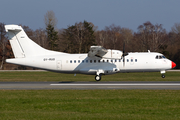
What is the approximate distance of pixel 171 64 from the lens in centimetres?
2814

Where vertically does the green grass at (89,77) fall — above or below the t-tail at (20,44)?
below

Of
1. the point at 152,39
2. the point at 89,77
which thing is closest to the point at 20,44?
the point at 89,77

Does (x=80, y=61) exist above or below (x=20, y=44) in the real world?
below

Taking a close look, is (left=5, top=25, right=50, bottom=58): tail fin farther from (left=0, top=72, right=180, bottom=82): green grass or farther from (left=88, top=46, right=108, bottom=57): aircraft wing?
(left=88, top=46, right=108, bottom=57): aircraft wing

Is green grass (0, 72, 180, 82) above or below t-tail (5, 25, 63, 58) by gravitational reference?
below
